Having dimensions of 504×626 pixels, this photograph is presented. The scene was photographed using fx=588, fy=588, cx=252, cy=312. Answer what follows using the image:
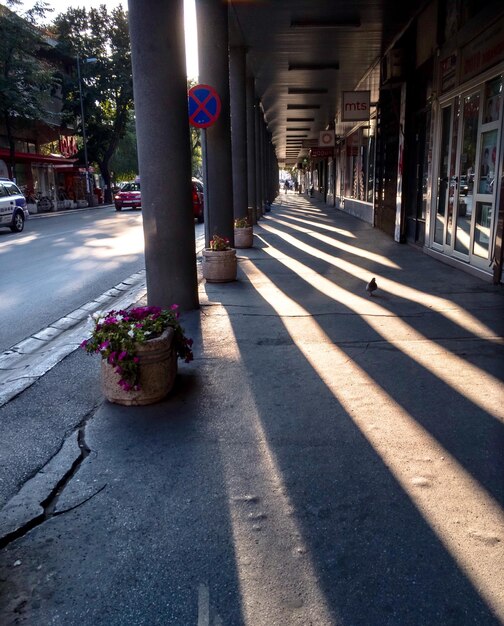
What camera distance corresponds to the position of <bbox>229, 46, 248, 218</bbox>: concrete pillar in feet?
51.1

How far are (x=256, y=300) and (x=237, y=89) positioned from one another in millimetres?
9368

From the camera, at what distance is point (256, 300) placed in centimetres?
820

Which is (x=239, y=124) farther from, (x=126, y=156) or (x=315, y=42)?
(x=126, y=156)

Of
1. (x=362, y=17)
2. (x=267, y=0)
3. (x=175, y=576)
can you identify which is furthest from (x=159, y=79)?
(x=362, y=17)

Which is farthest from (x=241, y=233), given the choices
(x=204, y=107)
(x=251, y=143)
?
(x=251, y=143)

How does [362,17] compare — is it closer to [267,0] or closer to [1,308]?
[267,0]

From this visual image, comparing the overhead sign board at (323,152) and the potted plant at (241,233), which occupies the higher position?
the overhead sign board at (323,152)

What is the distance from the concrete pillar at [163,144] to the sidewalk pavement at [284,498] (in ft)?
5.22

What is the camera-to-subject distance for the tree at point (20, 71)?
106 ft

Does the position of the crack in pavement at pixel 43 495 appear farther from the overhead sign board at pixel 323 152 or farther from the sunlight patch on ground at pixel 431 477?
the overhead sign board at pixel 323 152

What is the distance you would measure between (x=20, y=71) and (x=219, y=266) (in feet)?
101

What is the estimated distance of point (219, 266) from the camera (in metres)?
9.52

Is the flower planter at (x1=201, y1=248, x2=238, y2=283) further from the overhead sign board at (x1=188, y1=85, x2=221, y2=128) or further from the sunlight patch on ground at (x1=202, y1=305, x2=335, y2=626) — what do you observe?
the sunlight patch on ground at (x1=202, y1=305, x2=335, y2=626)

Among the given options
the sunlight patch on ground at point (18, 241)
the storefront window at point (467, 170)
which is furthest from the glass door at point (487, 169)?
the sunlight patch on ground at point (18, 241)
